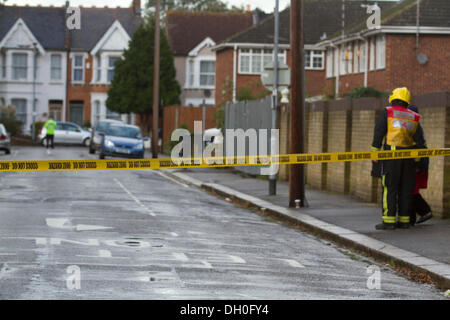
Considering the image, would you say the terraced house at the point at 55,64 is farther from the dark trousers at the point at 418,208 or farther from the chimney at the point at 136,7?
the dark trousers at the point at 418,208

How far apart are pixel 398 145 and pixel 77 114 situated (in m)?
59.2

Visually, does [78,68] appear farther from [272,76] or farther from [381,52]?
[272,76]

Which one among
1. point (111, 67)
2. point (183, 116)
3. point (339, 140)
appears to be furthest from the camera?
point (111, 67)

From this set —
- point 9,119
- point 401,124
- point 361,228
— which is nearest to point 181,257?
point 361,228

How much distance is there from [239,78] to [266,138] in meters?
31.1

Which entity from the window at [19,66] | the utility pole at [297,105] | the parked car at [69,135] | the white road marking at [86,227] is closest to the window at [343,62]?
the parked car at [69,135]

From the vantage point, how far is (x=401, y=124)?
1376cm

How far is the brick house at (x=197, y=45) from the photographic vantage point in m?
69.4

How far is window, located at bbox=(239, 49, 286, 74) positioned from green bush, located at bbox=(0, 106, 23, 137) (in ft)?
49.6

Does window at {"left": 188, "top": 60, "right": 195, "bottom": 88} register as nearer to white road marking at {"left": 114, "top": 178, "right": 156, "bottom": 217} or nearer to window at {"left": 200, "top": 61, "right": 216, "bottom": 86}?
window at {"left": 200, "top": 61, "right": 216, "bottom": 86}

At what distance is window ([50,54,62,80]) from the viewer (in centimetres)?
7031

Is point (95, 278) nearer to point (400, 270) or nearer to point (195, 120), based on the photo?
point (400, 270)

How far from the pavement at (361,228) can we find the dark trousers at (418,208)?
0.17m

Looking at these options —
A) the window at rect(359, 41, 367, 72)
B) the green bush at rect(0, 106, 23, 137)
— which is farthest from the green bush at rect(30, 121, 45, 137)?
the window at rect(359, 41, 367, 72)
